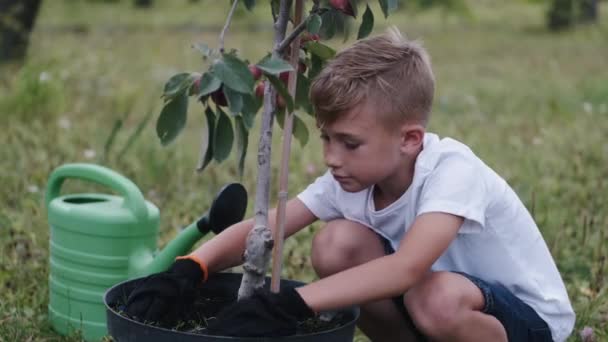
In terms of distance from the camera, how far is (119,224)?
2143 millimetres

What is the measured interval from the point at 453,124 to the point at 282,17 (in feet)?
10.2

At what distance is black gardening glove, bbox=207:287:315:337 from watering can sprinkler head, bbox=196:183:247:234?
1.08 feet

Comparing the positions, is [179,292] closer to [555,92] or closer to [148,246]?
[148,246]

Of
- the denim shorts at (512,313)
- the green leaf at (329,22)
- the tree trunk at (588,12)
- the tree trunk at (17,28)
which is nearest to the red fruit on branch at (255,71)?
the green leaf at (329,22)

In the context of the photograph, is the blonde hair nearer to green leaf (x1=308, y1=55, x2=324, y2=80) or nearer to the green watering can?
green leaf (x1=308, y1=55, x2=324, y2=80)

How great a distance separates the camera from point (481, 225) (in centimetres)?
181

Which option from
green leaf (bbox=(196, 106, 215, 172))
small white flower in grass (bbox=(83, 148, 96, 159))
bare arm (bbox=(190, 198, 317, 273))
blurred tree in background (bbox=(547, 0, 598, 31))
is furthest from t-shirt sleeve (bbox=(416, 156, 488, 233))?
blurred tree in background (bbox=(547, 0, 598, 31))

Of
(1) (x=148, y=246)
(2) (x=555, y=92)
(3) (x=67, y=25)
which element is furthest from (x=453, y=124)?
(3) (x=67, y=25)

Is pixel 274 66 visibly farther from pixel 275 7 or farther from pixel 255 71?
pixel 275 7

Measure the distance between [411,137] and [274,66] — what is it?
0.46 metres

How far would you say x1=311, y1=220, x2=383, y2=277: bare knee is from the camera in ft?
6.61

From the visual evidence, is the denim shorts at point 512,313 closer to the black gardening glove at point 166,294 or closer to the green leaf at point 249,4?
the black gardening glove at point 166,294

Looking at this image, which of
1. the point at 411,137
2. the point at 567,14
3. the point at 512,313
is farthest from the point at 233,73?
the point at 567,14

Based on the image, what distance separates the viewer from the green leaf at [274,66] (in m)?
1.47
